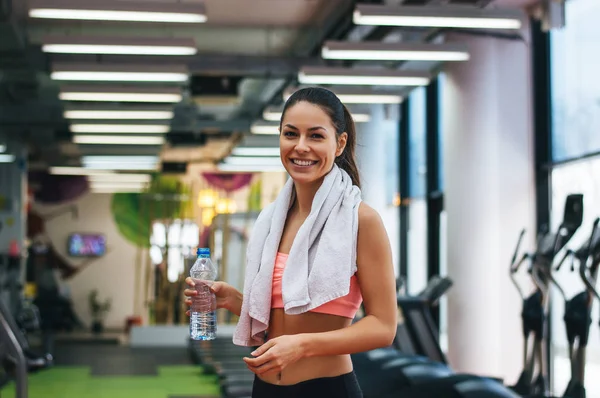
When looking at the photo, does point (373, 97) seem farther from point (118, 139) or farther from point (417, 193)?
point (118, 139)

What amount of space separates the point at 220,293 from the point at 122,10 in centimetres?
506

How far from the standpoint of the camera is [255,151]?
13609mm

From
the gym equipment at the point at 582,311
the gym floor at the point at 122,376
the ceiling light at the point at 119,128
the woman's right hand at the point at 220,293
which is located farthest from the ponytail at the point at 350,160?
the ceiling light at the point at 119,128

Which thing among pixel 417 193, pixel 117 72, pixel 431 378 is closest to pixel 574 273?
pixel 431 378

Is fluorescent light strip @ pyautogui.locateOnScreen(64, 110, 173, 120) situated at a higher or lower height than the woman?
higher

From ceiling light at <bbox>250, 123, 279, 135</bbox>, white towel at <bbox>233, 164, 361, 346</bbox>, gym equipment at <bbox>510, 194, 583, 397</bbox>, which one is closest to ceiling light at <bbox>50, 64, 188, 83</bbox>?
ceiling light at <bbox>250, 123, 279, 135</bbox>

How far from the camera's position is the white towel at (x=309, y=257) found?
1.73 m

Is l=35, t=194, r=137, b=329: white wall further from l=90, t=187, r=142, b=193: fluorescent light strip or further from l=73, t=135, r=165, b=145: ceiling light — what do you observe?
l=73, t=135, r=165, b=145: ceiling light

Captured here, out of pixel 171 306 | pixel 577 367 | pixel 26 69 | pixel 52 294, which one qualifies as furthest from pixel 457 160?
pixel 52 294

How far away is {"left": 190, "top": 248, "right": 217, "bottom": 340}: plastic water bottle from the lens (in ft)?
6.45

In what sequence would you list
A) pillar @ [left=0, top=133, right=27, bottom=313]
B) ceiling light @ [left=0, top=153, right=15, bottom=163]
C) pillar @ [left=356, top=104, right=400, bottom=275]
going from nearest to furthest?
pillar @ [left=356, top=104, right=400, bottom=275]
pillar @ [left=0, top=133, right=27, bottom=313]
ceiling light @ [left=0, top=153, right=15, bottom=163]

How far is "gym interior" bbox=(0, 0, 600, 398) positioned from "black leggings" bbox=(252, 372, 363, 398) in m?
2.79

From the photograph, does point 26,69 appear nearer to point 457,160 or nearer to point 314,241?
point 457,160

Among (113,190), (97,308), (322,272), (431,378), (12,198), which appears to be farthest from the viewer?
(113,190)
